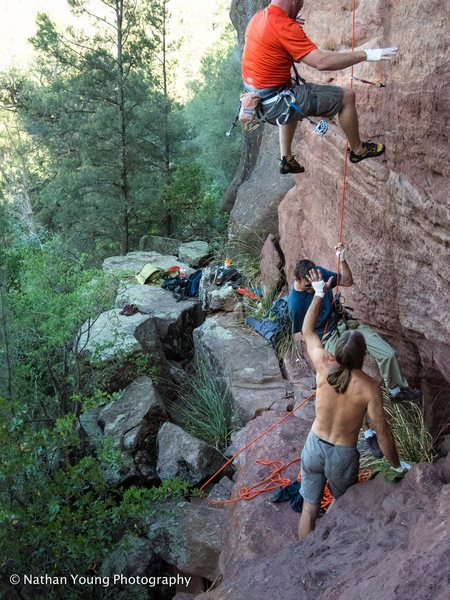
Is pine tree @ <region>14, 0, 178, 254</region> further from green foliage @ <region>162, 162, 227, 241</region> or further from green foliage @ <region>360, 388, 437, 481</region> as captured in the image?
green foliage @ <region>360, 388, 437, 481</region>

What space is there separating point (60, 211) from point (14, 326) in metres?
10.1

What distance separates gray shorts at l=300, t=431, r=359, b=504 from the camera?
4051 millimetres

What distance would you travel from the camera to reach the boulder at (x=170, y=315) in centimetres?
1023

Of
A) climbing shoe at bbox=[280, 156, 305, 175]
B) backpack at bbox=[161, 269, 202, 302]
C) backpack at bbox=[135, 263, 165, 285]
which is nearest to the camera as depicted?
climbing shoe at bbox=[280, 156, 305, 175]

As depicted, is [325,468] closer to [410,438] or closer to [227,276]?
[410,438]

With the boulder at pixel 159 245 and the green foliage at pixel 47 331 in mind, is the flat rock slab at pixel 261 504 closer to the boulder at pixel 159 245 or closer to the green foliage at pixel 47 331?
the green foliage at pixel 47 331

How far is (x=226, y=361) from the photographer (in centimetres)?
823

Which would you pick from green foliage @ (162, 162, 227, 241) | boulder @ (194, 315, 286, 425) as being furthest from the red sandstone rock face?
green foliage @ (162, 162, 227, 241)

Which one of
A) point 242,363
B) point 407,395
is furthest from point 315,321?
point 242,363

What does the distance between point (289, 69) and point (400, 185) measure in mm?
1401

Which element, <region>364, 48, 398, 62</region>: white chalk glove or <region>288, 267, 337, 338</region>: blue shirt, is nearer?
<region>364, 48, 398, 62</region>: white chalk glove

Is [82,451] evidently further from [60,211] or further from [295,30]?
[60,211]

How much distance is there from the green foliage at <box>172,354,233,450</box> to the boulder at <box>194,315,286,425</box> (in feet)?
0.55

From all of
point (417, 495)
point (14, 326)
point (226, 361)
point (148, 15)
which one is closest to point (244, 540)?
point (417, 495)
